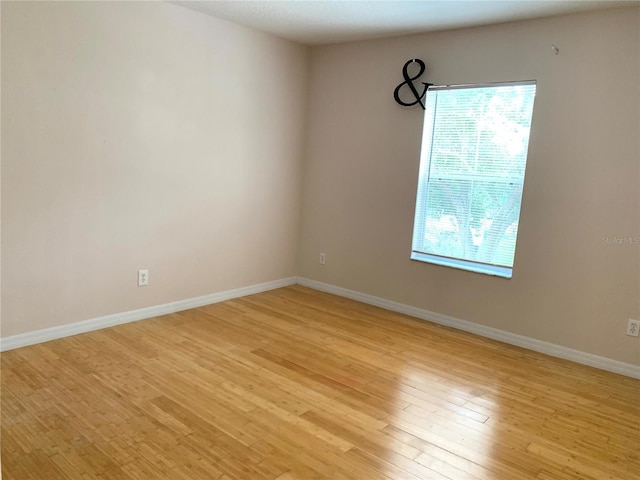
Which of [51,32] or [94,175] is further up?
[51,32]

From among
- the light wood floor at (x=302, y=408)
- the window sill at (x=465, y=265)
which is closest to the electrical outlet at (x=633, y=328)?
the light wood floor at (x=302, y=408)

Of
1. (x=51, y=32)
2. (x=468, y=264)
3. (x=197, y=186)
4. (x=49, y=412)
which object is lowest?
(x=49, y=412)

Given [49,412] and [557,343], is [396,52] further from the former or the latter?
[49,412]

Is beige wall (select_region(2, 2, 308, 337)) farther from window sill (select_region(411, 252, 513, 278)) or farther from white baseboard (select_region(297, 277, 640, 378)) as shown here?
window sill (select_region(411, 252, 513, 278))

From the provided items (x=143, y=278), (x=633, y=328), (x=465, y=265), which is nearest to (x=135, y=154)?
(x=143, y=278)

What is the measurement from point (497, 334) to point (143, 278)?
2.79 meters

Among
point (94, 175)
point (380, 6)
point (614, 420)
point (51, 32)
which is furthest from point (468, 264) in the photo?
point (51, 32)

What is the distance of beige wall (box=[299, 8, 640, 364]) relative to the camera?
3.16 m

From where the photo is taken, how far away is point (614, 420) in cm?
260

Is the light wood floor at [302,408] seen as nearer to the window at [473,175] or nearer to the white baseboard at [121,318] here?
the white baseboard at [121,318]

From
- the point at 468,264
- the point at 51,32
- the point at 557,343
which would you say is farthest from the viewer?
the point at 468,264

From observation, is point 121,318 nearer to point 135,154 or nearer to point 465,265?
point 135,154

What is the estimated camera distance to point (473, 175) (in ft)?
12.4

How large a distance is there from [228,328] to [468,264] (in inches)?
78.2
